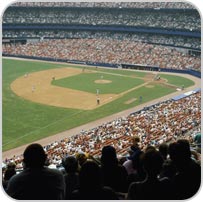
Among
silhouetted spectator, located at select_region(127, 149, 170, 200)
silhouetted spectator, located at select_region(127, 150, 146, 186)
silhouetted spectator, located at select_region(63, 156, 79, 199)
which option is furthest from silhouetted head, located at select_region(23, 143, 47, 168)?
silhouetted spectator, located at select_region(127, 150, 146, 186)

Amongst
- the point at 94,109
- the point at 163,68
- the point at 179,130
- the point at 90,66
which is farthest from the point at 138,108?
the point at 90,66

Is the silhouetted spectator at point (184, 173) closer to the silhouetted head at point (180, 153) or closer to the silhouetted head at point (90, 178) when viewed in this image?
the silhouetted head at point (180, 153)

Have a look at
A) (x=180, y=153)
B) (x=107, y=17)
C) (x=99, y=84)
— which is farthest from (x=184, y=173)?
(x=107, y=17)

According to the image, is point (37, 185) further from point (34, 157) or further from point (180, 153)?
point (180, 153)

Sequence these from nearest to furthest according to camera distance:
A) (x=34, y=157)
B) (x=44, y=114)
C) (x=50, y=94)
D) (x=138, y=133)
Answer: (x=34, y=157) < (x=138, y=133) < (x=44, y=114) < (x=50, y=94)

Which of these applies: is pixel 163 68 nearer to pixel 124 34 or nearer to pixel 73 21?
pixel 124 34
